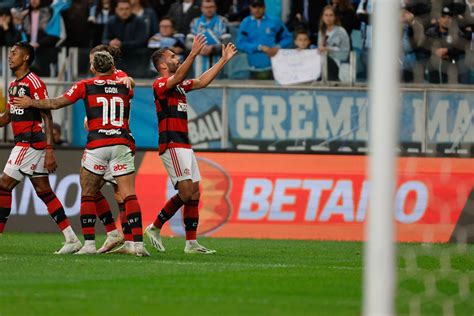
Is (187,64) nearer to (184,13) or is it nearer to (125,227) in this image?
(125,227)

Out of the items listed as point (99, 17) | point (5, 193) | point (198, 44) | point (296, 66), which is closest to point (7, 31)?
point (99, 17)

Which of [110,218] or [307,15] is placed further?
[307,15]

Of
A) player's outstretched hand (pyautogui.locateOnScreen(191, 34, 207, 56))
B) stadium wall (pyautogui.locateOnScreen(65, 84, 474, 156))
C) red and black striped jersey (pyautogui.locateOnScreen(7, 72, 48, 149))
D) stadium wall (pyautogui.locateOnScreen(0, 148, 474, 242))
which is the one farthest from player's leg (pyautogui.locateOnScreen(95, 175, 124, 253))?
stadium wall (pyautogui.locateOnScreen(65, 84, 474, 156))

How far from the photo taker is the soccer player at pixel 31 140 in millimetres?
13812

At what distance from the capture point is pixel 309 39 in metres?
19.3

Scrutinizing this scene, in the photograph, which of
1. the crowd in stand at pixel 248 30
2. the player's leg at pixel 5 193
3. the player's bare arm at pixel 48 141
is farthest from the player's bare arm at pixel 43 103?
the crowd in stand at pixel 248 30

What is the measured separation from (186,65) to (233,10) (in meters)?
7.29

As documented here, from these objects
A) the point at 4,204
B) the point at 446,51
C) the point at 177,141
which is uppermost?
the point at 446,51

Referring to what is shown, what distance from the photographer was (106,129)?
1337 cm

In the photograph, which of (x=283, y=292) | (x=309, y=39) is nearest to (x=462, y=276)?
(x=283, y=292)

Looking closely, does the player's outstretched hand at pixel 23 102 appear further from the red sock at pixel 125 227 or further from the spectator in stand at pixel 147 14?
the spectator in stand at pixel 147 14

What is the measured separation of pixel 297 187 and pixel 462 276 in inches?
239

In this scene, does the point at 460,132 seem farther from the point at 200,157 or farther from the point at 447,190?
the point at 200,157

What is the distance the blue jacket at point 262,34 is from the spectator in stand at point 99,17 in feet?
7.94
